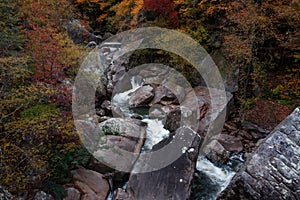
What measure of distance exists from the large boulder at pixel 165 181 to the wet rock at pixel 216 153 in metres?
1.94

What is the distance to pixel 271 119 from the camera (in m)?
11.0

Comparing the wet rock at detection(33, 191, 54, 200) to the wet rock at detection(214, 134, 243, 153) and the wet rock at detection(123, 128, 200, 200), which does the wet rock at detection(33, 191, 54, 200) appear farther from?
the wet rock at detection(214, 134, 243, 153)

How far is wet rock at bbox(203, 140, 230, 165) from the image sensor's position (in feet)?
31.2

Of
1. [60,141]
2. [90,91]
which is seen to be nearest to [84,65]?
[90,91]

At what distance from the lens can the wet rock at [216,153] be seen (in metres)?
9.50

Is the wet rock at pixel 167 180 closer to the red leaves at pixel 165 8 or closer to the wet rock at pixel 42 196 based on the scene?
the wet rock at pixel 42 196

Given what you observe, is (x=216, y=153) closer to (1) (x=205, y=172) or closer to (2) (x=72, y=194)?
(1) (x=205, y=172)

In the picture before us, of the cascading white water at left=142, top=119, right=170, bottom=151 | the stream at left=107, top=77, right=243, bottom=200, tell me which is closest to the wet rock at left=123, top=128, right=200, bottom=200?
the stream at left=107, top=77, right=243, bottom=200

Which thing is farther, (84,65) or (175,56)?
(175,56)

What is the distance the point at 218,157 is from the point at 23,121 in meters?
7.18

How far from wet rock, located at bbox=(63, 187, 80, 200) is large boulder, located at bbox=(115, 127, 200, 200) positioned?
1184 mm

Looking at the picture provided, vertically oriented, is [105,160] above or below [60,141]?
below

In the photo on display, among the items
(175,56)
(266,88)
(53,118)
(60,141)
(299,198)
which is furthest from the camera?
(175,56)

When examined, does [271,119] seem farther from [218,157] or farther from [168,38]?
[168,38]
